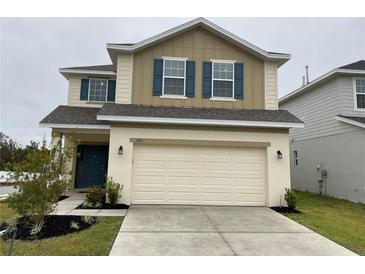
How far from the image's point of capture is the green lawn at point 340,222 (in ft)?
20.5

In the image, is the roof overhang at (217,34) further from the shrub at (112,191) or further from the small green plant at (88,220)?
the small green plant at (88,220)

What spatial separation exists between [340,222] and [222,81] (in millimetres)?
6420

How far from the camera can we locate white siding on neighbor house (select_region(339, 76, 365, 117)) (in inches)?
517

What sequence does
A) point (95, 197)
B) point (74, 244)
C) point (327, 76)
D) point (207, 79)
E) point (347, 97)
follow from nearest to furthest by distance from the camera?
1. point (74, 244)
2. point (95, 197)
3. point (207, 79)
4. point (347, 97)
5. point (327, 76)

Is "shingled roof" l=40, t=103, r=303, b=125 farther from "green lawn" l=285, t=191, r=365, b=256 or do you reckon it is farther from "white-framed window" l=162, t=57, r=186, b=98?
"green lawn" l=285, t=191, r=365, b=256

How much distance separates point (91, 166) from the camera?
14.0 meters

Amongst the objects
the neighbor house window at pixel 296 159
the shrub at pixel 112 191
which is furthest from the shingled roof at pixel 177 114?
the neighbor house window at pixel 296 159

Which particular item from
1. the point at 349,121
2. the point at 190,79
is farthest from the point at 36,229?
the point at 349,121

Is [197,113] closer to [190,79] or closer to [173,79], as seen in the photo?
[190,79]

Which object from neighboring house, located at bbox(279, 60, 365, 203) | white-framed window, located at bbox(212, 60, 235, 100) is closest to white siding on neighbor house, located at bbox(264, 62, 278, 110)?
white-framed window, located at bbox(212, 60, 235, 100)

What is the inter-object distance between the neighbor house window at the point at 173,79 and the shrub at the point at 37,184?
5.38 meters

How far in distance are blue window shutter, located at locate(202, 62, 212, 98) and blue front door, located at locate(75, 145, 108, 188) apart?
6.28 meters

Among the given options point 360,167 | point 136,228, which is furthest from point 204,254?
point 360,167
